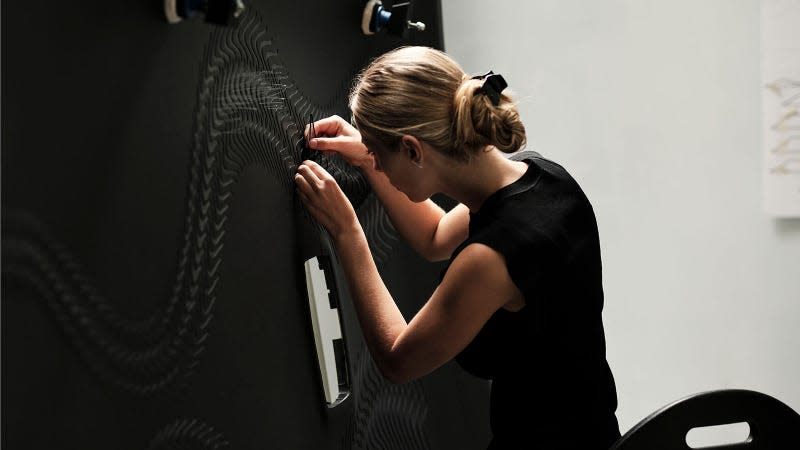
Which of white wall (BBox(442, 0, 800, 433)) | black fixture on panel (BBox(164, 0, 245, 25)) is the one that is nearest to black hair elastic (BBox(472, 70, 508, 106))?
black fixture on panel (BBox(164, 0, 245, 25))

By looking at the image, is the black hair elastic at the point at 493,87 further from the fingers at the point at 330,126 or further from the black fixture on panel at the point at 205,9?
the black fixture on panel at the point at 205,9

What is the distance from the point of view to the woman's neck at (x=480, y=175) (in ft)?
4.71

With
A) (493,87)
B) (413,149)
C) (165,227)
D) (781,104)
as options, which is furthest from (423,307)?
Answer: (781,104)

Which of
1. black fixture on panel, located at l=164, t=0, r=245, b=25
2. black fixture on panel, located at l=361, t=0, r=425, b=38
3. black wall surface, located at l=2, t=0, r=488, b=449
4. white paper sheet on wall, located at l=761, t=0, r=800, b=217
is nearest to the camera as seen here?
black wall surface, located at l=2, t=0, r=488, b=449

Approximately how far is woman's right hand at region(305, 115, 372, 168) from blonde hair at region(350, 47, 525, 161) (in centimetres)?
10

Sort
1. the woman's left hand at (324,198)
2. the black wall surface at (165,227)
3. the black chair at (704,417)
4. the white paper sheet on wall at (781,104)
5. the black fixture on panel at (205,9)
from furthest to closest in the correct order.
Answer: the white paper sheet on wall at (781,104) → the woman's left hand at (324,198) → the black chair at (704,417) → the black fixture on panel at (205,9) → the black wall surface at (165,227)

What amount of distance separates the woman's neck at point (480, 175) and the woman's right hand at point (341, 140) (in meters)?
0.15

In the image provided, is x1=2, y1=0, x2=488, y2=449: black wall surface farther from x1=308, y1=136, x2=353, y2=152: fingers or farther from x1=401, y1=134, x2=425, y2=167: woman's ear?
x1=401, y1=134, x2=425, y2=167: woman's ear

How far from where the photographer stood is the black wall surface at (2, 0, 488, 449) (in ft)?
2.64

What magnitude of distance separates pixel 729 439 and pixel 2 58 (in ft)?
7.98

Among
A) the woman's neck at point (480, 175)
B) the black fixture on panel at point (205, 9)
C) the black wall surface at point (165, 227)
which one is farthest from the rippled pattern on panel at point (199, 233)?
the woman's neck at point (480, 175)

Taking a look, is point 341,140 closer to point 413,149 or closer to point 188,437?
point 413,149

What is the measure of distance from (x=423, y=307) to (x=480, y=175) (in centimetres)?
23

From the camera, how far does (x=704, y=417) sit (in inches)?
47.2
